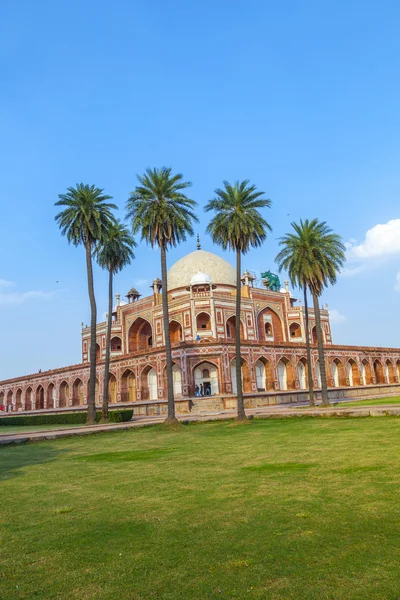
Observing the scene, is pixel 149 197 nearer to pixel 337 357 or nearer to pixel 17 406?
pixel 337 357

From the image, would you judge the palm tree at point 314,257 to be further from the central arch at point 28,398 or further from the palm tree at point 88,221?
the central arch at point 28,398

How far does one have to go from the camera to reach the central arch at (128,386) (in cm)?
4922

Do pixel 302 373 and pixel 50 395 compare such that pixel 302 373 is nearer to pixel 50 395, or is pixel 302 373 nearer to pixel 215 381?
pixel 215 381

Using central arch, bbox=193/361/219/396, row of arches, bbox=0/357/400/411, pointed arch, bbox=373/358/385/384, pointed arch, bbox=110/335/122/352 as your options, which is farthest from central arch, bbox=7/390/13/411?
pointed arch, bbox=373/358/385/384

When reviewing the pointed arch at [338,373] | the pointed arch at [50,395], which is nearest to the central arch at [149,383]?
the pointed arch at [50,395]

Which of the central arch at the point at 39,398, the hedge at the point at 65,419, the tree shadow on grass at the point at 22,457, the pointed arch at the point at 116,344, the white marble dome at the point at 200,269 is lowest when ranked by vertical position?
the tree shadow on grass at the point at 22,457

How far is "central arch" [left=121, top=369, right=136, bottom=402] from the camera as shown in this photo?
161ft

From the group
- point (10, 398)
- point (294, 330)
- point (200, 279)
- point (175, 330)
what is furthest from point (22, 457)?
point (10, 398)

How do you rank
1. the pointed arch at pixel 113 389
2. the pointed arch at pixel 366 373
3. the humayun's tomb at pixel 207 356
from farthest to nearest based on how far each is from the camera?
the pointed arch at pixel 366 373 → the pointed arch at pixel 113 389 → the humayun's tomb at pixel 207 356

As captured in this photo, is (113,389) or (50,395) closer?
(113,389)

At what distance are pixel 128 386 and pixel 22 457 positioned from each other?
3611 cm

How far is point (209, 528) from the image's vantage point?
5.53 metres

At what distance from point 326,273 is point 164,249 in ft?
43.2

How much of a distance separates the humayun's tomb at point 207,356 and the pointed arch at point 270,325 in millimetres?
135
